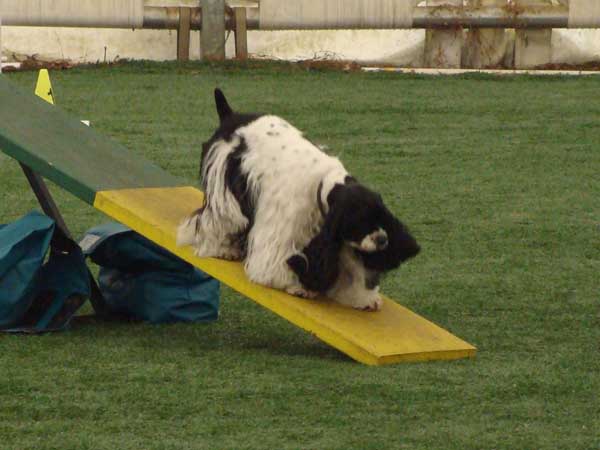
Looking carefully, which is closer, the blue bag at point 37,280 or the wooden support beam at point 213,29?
the blue bag at point 37,280

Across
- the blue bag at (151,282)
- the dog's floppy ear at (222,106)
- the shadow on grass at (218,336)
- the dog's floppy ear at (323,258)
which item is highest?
the dog's floppy ear at (222,106)

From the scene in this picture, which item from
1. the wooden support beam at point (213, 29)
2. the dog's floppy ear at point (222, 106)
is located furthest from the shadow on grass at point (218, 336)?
the wooden support beam at point (213, 29)

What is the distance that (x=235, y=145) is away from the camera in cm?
584

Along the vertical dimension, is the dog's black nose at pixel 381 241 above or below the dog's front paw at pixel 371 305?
above

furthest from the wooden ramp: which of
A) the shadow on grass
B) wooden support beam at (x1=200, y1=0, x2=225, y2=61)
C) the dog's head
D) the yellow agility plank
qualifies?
wooden support beam at (x1=200, y1=0, x2=225, y2=61)

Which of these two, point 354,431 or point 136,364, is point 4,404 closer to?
point 136,364

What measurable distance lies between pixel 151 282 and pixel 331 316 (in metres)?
0.94

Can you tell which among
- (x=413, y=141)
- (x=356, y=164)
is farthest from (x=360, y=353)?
(x=413, y=141)

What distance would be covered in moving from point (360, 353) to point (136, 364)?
2.43 feet

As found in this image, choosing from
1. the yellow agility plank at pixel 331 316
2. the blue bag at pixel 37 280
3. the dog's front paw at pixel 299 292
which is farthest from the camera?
the blue bag at pixel 37 280

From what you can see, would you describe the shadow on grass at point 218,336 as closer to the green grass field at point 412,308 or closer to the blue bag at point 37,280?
the green grass field at point 412,308

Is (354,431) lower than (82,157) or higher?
lower

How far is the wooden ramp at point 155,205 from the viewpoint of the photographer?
17.8ft

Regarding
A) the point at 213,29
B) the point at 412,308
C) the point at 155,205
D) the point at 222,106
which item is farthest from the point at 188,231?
the point at 213,29
